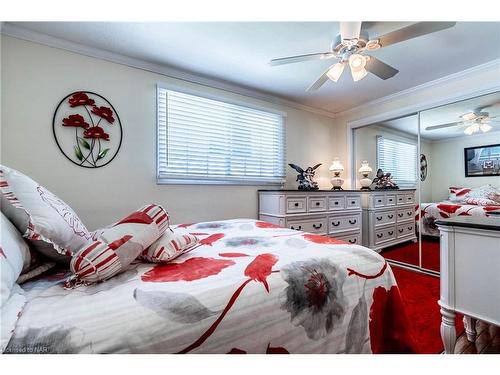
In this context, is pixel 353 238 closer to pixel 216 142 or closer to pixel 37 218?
pixel 216 142

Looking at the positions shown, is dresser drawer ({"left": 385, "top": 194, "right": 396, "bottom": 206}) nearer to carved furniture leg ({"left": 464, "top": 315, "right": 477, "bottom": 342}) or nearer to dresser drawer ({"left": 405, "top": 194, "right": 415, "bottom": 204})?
dresser drawer ({"left": 405, "top": 194, "right": 415, "bottom": 204})

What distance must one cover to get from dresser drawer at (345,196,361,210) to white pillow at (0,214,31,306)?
3.20 meters

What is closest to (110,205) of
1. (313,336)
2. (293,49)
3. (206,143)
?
(206,143)

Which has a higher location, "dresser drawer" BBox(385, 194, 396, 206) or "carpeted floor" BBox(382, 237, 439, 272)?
"dresser drawer" BBox(385, 194, 396, 206)

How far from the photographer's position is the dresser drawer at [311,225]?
2711mm

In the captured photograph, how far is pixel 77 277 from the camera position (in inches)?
30.0

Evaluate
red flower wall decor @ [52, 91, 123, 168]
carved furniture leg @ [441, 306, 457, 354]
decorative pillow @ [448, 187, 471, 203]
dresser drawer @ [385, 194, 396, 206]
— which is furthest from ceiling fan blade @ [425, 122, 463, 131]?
red flower wall decor @ [52, 91, 123, 168]

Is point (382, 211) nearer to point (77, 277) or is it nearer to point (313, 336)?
point (313, 336)

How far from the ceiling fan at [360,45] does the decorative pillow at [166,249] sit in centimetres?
155

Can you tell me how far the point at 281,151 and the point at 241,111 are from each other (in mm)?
806

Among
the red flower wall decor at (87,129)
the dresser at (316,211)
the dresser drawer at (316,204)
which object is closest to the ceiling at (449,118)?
the dresser at (316,211)

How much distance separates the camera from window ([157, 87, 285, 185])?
8.07 ft

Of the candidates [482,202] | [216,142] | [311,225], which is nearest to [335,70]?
[216,142]

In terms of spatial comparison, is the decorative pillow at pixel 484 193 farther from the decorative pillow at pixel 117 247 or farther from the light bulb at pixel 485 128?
the decorative pillow at pixel 117 247
